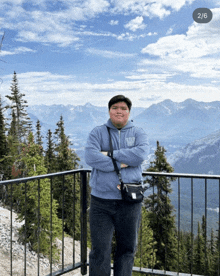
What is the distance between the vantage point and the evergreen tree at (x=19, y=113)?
35.9 meters

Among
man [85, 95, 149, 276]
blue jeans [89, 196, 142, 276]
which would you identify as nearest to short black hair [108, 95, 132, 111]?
man [85, 95, 149, 276]

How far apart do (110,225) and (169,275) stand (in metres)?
1.50

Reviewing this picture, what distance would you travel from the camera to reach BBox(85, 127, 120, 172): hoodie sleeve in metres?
2.77

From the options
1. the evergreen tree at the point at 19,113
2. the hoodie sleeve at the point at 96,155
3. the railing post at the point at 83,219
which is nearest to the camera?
the hoodie sleeve at the point at 96,155

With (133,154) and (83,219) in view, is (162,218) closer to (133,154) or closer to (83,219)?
(83,219)

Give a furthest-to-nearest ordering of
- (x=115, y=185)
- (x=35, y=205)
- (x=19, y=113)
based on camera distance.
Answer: (x=19, y=113), (x=35, y=205), (x=115, y=185)

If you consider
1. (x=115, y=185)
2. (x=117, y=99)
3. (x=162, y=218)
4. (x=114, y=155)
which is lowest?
(x=162, y=218)

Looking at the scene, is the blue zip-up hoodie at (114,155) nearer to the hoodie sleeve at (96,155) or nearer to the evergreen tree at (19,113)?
the hoodie sleeve at (96,155)

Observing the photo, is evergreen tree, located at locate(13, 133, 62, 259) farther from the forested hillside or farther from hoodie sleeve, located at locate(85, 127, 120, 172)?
hoodie sleeve, located at locate(85, 127, 120, 172)

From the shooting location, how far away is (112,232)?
2.90 meters

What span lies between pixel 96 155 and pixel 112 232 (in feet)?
2.51
